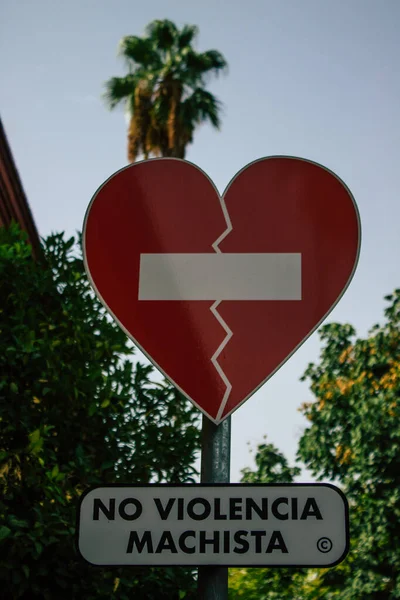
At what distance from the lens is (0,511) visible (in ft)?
21.9

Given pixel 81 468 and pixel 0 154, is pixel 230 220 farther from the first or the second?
pixel 0 154

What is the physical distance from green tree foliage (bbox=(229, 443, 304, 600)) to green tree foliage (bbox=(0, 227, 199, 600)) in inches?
386

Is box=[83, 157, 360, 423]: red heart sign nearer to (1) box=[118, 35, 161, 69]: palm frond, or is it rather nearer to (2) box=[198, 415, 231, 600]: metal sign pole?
(2) box=[198, 415, 231, 600]: metal sign pole

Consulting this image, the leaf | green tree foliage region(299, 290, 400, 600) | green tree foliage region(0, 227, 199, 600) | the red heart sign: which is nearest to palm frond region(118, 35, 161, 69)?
green tree foliage region(299, 290, 400, 600)

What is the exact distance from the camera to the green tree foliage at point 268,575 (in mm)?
17625

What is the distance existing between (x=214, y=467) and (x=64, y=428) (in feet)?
A: 20.2

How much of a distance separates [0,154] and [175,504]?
11804mm

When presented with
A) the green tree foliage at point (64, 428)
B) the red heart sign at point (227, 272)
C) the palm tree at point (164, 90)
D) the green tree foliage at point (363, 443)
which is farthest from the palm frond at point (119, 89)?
the red heart sign at point (227, 272)

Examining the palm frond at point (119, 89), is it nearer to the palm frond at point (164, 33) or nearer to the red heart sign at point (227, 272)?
the palm frond at point (164, 33)

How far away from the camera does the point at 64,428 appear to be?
7.81 meters

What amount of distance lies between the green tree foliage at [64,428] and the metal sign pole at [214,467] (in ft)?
16.0

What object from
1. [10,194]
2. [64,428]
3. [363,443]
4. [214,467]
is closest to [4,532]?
[64,428]

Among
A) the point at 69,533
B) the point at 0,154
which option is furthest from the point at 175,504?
the point at 0,154

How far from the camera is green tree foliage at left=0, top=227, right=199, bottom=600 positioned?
6680mm
